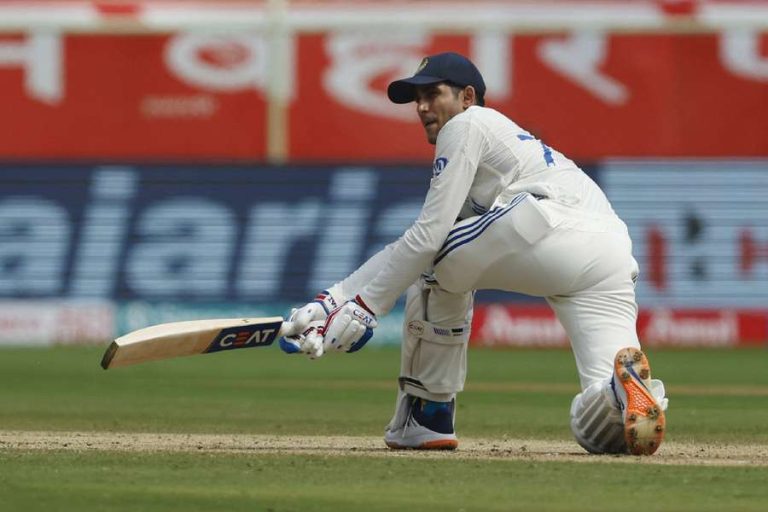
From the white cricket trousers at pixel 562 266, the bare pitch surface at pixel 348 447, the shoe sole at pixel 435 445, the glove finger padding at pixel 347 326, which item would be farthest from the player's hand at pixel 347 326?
the shoe sole at pixel 435 445

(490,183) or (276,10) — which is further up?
(490,183)

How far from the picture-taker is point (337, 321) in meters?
7.54

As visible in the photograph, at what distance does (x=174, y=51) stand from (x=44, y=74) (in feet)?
5.98

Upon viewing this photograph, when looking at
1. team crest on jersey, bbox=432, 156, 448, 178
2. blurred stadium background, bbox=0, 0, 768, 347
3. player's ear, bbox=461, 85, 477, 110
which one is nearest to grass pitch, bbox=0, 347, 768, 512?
team crest on jersey, bbox=432, 156, 448, 178

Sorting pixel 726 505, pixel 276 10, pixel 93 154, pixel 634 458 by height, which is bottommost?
pixel 93 154

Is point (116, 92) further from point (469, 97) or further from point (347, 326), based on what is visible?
point (347, 326)

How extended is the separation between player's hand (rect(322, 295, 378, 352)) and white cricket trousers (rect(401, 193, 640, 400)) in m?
0.35

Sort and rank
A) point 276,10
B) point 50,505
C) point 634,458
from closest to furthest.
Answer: point 50,505 → point 634,458 → point 276,10

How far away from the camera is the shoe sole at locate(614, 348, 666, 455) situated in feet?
23.3

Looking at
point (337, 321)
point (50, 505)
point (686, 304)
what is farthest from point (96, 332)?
point (50, 505)

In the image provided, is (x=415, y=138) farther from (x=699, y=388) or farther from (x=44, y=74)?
(x=699, y=388)

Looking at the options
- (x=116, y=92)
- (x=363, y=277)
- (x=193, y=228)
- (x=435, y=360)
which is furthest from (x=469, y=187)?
(x=116, y=92)

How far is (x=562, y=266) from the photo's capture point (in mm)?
7496

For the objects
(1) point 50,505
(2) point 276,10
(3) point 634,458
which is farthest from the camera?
Answer: (2) point 276,10
